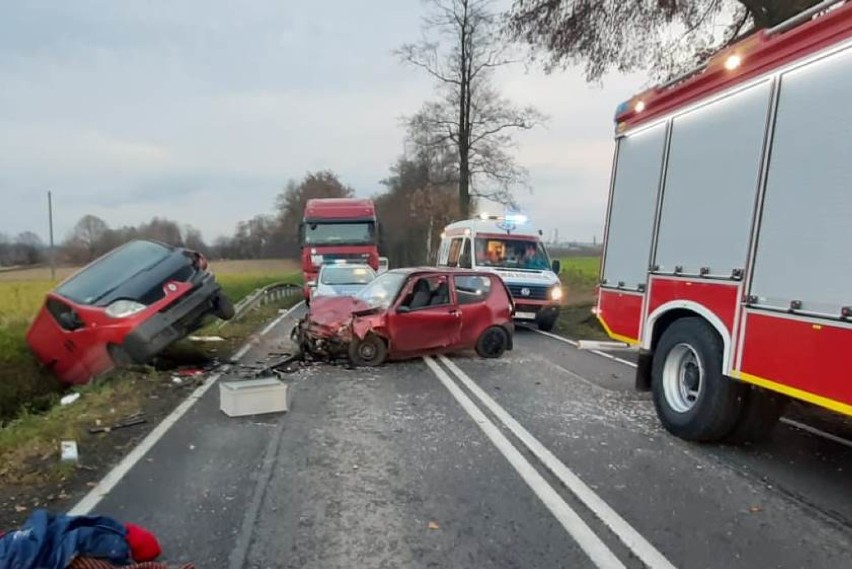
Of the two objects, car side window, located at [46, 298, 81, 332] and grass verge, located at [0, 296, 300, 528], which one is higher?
car side window, located at [46, 298, 81, 332]

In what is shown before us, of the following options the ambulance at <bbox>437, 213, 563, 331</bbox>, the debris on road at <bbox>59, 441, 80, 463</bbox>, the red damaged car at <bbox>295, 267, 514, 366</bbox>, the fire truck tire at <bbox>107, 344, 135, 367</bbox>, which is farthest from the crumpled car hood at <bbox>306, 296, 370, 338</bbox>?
the ambulance at <bbox>437, 213, 563, 331</bbox>

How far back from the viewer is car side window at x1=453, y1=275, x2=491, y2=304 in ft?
34.6

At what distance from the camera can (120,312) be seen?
323 inches

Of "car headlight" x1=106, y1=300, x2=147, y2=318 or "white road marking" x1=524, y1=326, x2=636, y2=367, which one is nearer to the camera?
"car headlight" x1=106, y1=300, x2=147, y2=318

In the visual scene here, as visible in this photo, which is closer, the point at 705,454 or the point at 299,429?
the point at 705,454

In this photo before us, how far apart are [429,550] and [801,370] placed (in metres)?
2.86

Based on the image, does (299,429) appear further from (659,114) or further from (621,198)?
(659,114)

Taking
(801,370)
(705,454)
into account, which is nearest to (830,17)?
(801,370)

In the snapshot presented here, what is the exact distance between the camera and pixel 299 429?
606 centimetres

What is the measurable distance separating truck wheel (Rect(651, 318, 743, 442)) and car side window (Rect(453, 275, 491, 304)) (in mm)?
4564

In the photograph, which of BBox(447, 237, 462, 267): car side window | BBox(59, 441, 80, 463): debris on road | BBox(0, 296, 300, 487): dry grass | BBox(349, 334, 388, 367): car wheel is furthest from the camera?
BBox(447, 237, 462, 267): car side window

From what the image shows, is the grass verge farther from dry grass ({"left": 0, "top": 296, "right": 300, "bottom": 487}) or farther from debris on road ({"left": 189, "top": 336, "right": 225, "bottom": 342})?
debris on road ({"left": 189, "top": 336, "right": 225, "bottom": 342})

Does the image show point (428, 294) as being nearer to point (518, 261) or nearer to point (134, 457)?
point (134, 457)

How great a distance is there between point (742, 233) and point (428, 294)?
18.7ft
